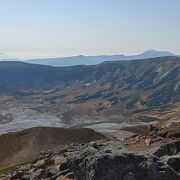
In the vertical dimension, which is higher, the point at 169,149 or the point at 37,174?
the point at 169,149

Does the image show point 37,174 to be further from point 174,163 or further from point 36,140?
point 36,140

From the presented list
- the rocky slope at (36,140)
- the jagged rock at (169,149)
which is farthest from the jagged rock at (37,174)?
the rocky slope at (36,140)

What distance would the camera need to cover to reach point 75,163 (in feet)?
105

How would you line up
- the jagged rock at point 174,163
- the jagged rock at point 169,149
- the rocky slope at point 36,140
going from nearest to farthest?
the jagged rock at point 174,163
the jagged rock at point 169,149
the rocky slope at point 36,140

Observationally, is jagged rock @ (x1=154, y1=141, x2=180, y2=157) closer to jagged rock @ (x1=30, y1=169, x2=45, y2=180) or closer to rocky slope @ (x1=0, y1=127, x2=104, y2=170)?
jagged rock @ (x1=30, y1=169, x2=45, y2=180)

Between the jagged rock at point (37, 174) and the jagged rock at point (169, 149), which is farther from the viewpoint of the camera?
the jagged rock at point (37, 174)

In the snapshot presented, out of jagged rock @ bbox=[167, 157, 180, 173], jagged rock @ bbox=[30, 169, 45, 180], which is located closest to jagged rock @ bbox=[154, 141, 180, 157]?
jagged rock @ bbox=[167, 157, 180, 173]

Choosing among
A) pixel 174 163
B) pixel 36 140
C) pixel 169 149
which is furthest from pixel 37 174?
pixel 36 140

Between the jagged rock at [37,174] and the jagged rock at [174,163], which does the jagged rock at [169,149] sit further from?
the jagged rock at [37,174]

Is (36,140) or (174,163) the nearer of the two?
(174,163)

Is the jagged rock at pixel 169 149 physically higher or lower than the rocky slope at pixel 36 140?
higher

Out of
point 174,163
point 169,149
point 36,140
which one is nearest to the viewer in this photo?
point 174,163

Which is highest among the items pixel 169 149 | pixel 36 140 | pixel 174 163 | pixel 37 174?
pixel 174 163

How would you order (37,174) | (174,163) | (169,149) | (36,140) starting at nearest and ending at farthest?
(174,163)
(169,149)
(37,174)
(36,140)
